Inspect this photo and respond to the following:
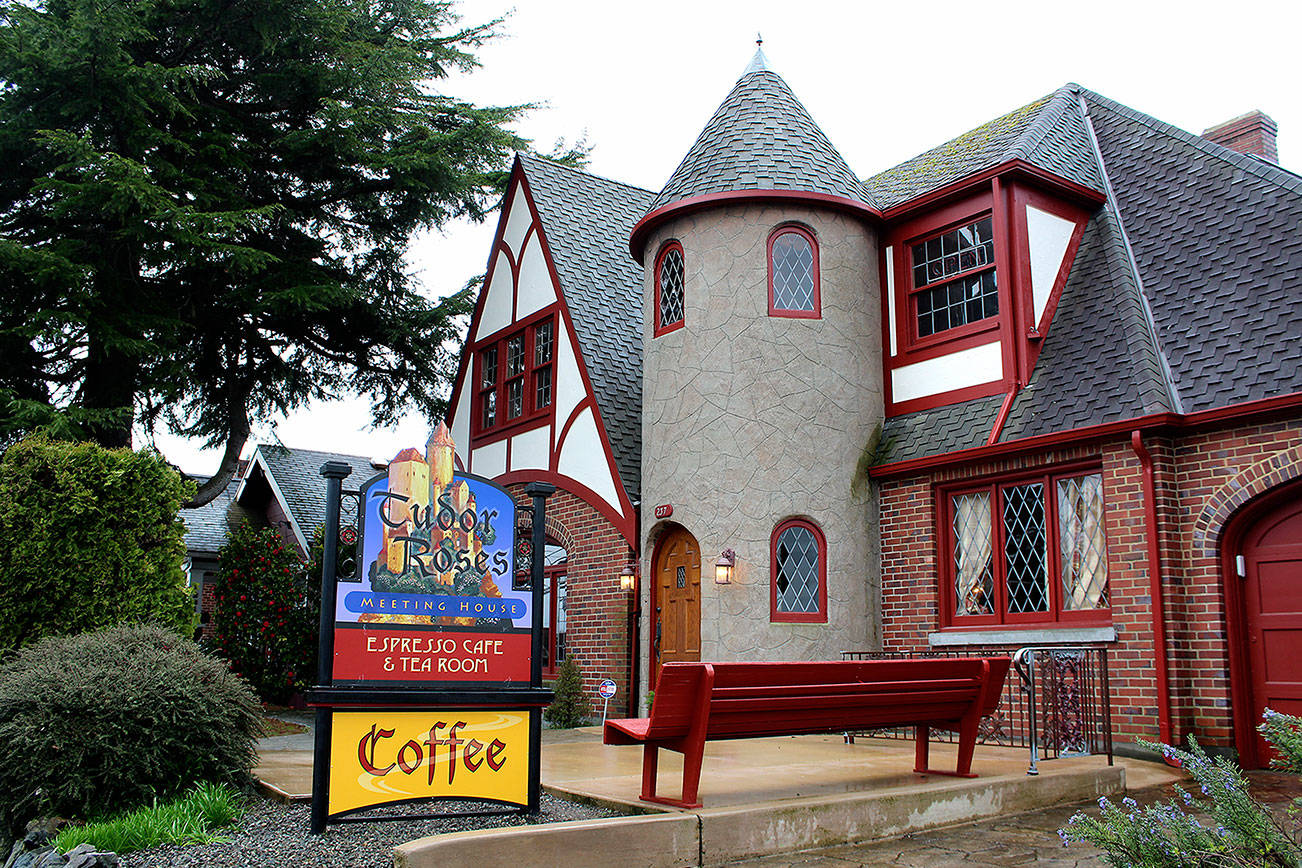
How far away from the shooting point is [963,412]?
11898 mm

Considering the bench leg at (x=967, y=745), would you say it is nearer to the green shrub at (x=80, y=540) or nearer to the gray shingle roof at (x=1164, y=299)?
the gray shingle roof at (x=1164, y=299)

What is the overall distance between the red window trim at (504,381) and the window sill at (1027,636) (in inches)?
278

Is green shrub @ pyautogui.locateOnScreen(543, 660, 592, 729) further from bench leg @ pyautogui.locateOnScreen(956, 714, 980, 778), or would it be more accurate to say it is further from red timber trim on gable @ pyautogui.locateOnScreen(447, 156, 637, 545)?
bench leg @ pyautogui.locateOnScreen(956, 714, 980, 778)

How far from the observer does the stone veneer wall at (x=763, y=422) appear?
12031 mm

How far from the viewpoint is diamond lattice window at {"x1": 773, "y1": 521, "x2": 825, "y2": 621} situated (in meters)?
12.1

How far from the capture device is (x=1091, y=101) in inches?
557

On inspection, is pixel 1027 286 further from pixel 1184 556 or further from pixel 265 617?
pixel 265 617

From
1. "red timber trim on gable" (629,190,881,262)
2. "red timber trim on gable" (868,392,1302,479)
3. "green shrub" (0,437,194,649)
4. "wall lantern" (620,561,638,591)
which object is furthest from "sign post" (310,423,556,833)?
"wall lantern" (620,561,638,591)

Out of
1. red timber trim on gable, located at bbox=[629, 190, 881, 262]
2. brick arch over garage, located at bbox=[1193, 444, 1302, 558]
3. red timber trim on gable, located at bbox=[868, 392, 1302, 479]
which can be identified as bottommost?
brick arch over garage, located at bbox=[1193, 444, 1302, 558]

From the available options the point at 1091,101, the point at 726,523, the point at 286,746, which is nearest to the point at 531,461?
the point at 726,523

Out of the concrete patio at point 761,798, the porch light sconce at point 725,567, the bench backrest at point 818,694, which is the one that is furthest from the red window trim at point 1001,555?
the bench backrest at point 818,694

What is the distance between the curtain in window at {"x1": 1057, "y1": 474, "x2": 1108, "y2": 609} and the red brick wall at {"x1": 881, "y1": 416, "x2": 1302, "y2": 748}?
267mm

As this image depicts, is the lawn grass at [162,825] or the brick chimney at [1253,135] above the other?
the brick chimney at [1253,135]

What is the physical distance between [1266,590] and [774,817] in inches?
240
